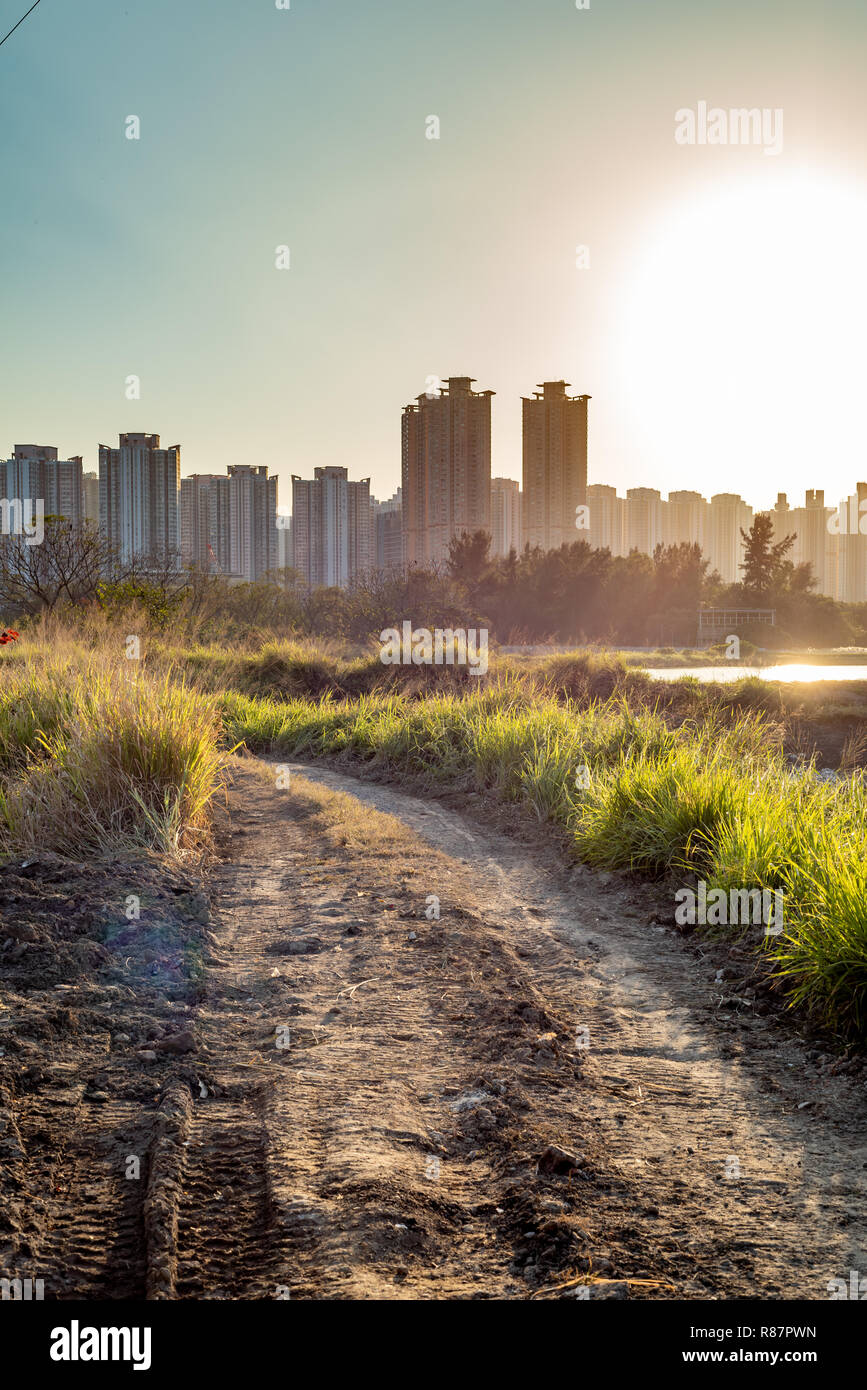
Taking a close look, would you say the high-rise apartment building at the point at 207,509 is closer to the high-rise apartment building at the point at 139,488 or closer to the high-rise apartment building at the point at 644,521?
the high-rise apartment building at the point at 139,488

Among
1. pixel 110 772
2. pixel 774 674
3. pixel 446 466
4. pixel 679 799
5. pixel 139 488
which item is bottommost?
pixel 679 799

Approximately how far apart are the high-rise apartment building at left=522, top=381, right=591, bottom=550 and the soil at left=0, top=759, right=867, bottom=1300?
6175cm

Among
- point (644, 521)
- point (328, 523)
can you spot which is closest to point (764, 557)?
point (328, 523)

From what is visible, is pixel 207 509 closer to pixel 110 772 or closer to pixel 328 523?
pixel 328 523

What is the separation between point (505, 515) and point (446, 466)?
95.9ft

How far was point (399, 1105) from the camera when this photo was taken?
333 cm

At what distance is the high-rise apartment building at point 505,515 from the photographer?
91.5 metres

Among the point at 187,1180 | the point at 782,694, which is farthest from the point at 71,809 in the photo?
the point at 782,694

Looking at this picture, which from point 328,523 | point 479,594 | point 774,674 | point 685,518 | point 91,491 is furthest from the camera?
point 685,518

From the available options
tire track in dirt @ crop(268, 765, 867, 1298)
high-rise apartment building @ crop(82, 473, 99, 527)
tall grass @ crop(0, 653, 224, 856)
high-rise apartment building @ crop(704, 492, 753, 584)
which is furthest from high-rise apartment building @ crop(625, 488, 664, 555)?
tire track in dirt @ crop(268, 765, 867, 1298)

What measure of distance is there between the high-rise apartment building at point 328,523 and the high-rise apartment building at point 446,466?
7.13m

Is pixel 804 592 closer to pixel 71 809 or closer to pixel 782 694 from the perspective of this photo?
pixel 782 694

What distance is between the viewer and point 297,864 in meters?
6.98

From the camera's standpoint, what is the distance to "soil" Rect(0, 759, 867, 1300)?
2.46m
